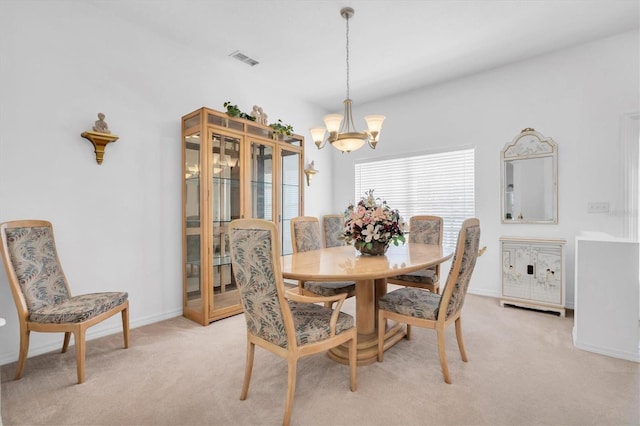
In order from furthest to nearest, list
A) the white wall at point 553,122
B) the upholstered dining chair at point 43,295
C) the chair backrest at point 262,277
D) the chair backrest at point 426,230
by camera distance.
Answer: the chair backrest at point 426,230
the white wall at point 553,122
the upholstered dining chair at point 43,295
the chair backrest at point 262,277

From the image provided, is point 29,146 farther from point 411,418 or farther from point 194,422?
point 411,418

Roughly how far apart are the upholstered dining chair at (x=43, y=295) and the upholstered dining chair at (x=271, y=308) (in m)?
1.18

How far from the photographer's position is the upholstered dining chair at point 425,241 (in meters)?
2.98

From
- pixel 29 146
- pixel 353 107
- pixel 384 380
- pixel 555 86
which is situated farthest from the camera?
pixel 353 107

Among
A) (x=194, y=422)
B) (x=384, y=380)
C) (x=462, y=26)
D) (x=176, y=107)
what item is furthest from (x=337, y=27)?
(x=194, y=422)

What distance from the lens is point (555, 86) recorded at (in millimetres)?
3521

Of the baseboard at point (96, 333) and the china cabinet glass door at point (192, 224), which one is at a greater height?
the china cabinet glass door at point (192, 224)

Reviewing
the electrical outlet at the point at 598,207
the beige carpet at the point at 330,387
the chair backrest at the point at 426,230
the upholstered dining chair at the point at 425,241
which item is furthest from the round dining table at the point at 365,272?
the electrical outlet at the point at 598,207

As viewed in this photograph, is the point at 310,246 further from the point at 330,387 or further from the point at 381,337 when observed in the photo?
the point at 330,387

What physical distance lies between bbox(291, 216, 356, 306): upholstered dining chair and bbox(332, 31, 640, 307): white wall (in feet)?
7.38

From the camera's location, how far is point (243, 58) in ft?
12.0

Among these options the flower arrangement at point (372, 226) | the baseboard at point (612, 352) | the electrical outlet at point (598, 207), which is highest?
the electrical outlet at point (598, 207)

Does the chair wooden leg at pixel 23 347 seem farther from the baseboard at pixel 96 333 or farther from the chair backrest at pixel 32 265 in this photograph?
the baseboard at pixel 96 333

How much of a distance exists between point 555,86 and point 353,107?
277 centimetres
